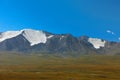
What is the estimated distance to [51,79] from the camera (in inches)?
5064

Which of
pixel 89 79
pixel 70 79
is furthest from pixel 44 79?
pixel 89 79

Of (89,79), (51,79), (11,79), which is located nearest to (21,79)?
(11,79)

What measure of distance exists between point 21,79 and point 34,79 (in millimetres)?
5370

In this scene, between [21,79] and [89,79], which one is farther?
[89,79]

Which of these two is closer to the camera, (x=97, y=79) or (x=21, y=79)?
(x=21, y=79)

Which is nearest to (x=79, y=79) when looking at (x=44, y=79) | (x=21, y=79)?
(x=44, y=79)

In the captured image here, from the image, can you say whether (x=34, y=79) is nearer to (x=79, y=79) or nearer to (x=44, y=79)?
(x=44, y=79)

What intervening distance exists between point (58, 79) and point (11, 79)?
1926cm

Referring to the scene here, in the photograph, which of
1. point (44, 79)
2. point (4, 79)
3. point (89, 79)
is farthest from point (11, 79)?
point (89, 79)

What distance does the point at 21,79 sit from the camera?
12394cm

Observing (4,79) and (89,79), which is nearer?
(4,79)

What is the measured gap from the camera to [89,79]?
132 metres

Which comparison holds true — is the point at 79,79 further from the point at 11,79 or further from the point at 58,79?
the point at 11,79

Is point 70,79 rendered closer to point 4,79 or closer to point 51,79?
point 51,79
